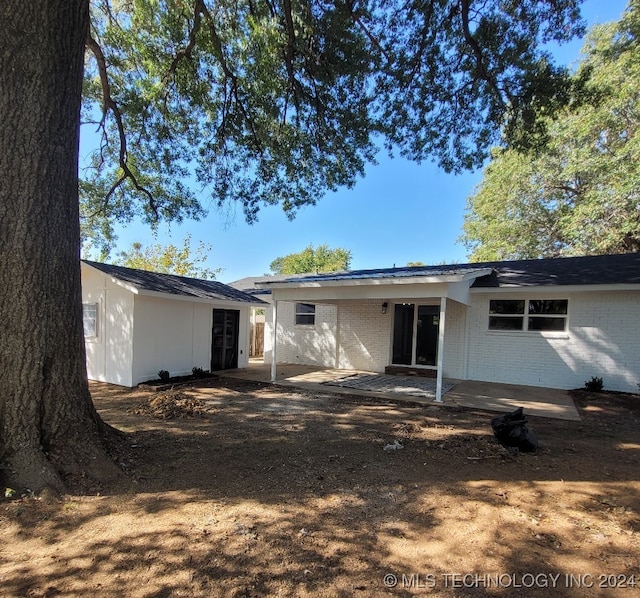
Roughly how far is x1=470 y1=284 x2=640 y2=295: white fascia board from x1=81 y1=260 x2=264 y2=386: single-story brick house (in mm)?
7525

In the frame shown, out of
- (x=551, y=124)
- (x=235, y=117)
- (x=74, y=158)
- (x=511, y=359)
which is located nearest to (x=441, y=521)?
(x=74, y=158)

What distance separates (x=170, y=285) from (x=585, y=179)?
16521mm

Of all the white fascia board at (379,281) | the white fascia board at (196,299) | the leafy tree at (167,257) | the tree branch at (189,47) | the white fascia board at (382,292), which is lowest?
the white fascia board at (196,299)

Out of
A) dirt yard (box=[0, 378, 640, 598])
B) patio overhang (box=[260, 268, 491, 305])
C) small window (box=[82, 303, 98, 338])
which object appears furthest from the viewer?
small window (box=[82, 303, 98, 338])

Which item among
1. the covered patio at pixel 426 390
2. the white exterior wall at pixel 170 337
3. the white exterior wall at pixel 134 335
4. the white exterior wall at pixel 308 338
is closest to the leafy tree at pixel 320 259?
the white exterior wall at pixel 308 338

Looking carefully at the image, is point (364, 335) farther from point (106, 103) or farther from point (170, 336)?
point (106, 103)

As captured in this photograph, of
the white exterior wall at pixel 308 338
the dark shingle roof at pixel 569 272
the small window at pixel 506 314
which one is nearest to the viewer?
the dark shingle roof at pixel 569 272

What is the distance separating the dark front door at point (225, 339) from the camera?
11.8 m

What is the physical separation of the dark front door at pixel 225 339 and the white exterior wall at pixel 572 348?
294 inches

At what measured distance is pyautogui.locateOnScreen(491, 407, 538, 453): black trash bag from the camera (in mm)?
4605

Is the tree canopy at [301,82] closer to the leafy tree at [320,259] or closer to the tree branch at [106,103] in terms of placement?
the tree branch at [106,103]

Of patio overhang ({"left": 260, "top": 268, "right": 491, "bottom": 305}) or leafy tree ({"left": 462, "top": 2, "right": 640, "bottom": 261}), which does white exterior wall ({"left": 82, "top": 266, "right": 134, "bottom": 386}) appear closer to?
patio overhang ({"left": 260, "top": 268, "right": 491, "bottom": 305})

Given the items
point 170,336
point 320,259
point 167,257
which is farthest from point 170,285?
point 320,259

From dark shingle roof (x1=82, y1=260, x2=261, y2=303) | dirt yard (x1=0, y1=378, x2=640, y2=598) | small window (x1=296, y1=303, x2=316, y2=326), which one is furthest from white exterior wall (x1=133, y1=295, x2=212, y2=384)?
dirt yard (x1=0, y1=378, x2=640, y2=598)
